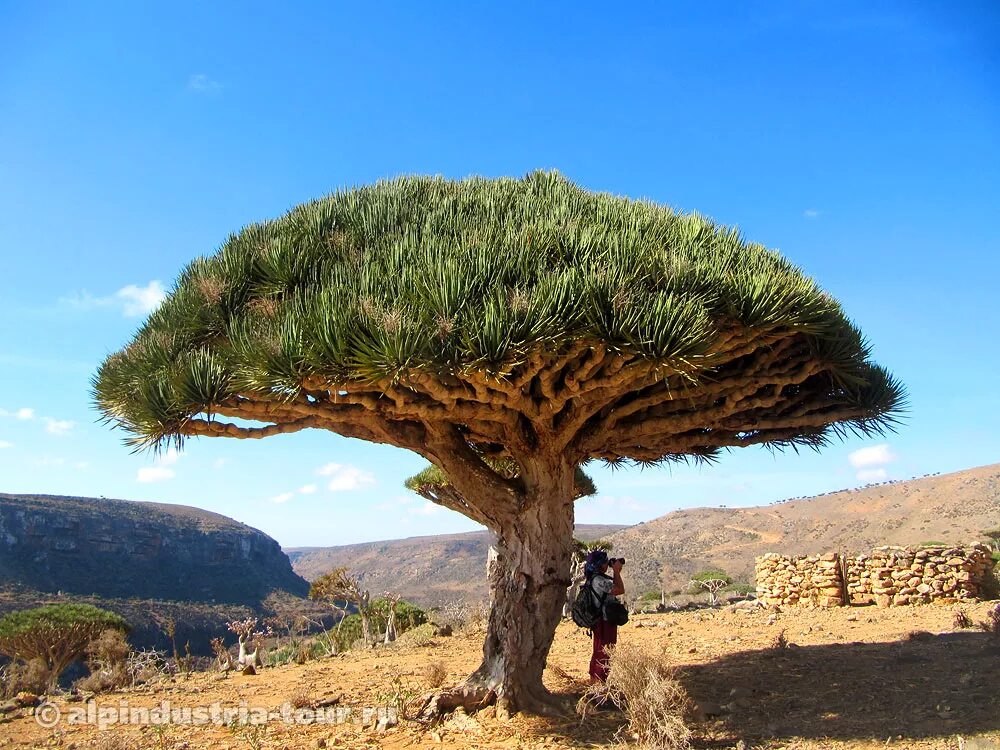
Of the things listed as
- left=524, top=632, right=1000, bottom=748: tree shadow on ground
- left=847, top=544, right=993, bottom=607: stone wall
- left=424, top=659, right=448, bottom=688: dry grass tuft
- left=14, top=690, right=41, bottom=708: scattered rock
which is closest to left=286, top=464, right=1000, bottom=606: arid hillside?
left=847, top=544, right=993, bottom=607: stone wall

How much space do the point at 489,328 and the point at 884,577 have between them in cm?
1231

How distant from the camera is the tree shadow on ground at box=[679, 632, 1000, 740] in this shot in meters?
5.65

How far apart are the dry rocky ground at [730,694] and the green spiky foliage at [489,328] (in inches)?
101

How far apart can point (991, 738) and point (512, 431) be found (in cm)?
436

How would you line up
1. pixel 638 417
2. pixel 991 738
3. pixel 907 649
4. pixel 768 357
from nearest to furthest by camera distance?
pixel 991 738 → pixel 768 357 → pixel 638 417 → pixel 907 649

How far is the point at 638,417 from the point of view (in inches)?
282

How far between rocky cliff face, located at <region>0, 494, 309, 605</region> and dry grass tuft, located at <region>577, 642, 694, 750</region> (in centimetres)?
3624

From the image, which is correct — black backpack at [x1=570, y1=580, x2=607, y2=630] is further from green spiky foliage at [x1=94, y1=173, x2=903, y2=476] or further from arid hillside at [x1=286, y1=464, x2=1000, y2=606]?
arid hillside at [x1=286, y1=464, x2=1000, y2=606]

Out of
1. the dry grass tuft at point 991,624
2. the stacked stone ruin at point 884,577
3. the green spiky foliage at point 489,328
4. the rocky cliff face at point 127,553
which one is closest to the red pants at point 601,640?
the green spiky foliage at point 489,328

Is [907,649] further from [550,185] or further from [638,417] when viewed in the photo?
[550,185]

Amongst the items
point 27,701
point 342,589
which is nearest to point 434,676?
point 27,701

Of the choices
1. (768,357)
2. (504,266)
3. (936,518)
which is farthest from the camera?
(936,518)

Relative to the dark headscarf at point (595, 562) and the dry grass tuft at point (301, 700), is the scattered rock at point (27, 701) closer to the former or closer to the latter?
the dry grass tuft at point (301, 700)

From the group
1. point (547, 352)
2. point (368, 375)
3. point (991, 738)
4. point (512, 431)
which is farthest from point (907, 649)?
point (368, 375)
